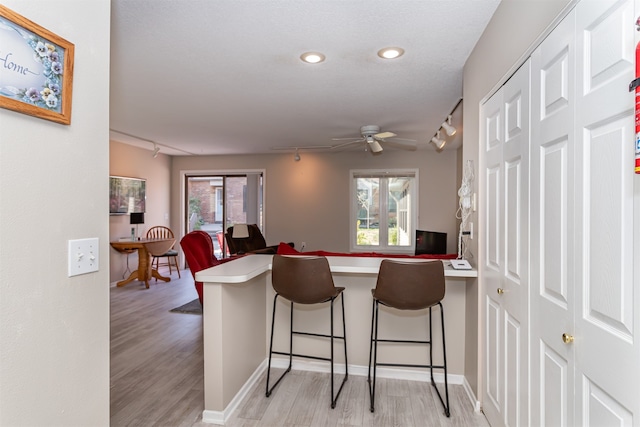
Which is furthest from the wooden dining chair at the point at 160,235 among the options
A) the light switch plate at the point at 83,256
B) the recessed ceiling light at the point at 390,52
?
the light switch plate at the point at 83,256

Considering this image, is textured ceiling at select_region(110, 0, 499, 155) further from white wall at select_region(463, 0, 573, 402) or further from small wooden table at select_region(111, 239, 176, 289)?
small wooden table at select_region(111, 239, 176, 289)

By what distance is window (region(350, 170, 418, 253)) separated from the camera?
665 centimetres

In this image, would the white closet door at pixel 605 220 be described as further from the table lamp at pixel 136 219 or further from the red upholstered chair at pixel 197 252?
the table lamp at pixel 136 219

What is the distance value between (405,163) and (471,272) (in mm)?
4552

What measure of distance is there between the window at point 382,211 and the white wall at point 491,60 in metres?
4.02

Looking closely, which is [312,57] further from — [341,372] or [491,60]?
[341,372]

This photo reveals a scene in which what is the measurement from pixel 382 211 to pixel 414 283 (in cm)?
468

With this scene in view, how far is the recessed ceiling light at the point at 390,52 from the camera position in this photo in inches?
94.8

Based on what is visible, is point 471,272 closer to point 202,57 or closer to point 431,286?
point 431,286

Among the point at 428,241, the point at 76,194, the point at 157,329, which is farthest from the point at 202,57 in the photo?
the point at 428,241

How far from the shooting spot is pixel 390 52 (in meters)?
2.45

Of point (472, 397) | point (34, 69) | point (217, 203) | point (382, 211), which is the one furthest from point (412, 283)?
point (217, 203)

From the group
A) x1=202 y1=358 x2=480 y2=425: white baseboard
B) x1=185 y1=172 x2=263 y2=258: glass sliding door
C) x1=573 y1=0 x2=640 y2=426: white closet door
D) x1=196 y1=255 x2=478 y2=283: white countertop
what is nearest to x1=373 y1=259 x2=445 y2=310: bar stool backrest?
x1=196 y1=255 x2=478 y2=283: white countertop

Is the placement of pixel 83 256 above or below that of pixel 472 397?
above
